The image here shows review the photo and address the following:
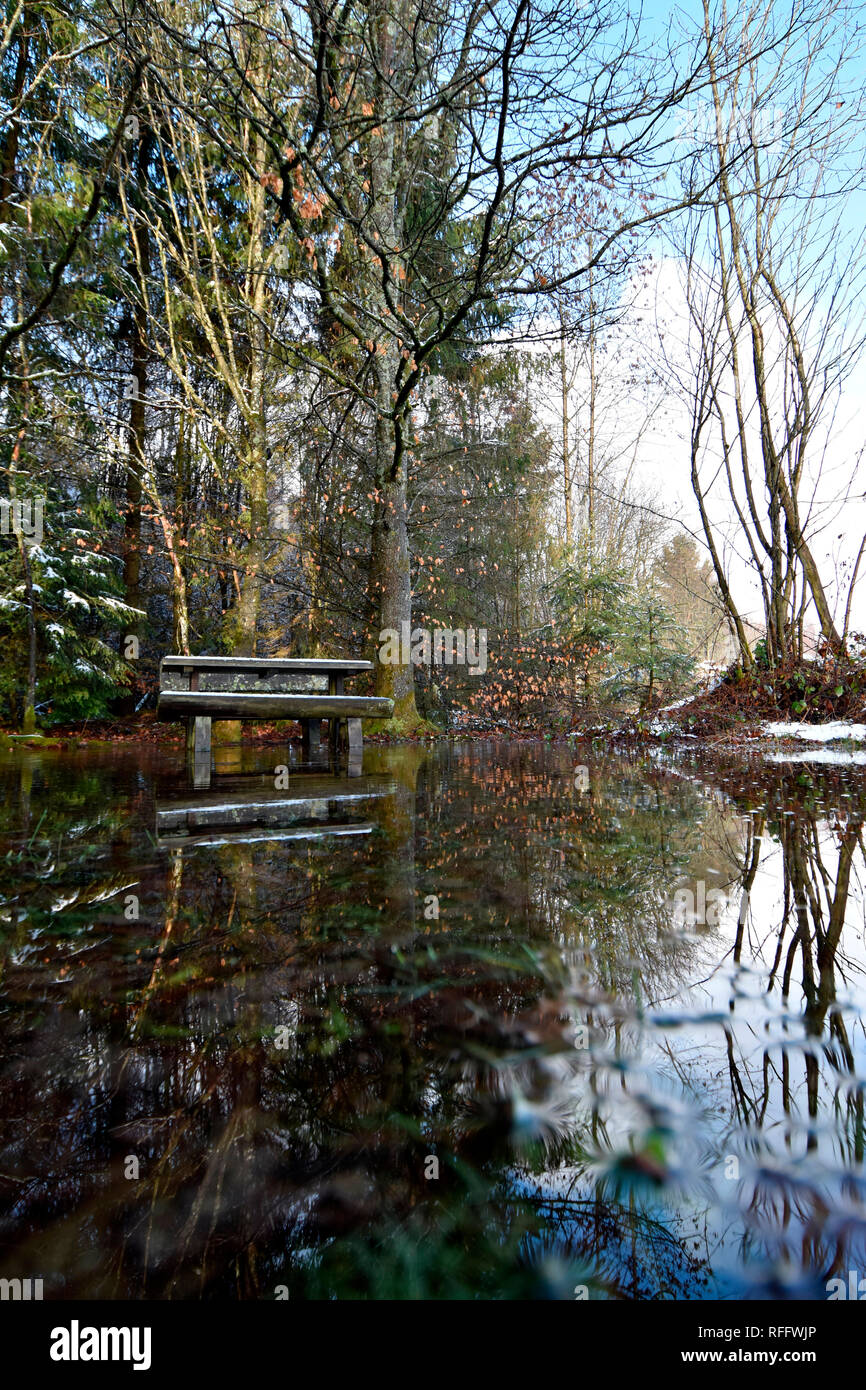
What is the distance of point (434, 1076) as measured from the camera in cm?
122

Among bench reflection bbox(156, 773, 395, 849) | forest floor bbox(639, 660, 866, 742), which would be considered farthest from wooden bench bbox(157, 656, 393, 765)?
forest floor bbox(639, 660, 866, 742)

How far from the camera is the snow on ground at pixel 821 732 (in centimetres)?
716

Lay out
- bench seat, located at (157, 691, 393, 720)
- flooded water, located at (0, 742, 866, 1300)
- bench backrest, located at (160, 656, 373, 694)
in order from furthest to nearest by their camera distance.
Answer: bench backrest, located at (160, 656, 373, 694)
bench seat, located at (157, 691, 393, 720)
flooded water, located at (0, 742, 866, 1300)

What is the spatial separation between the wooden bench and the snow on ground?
4956 millimetres

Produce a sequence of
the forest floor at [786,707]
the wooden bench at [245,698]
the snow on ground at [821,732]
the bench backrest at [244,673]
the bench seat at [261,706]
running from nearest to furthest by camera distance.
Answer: the bench seat at [261,706] < the wooden bench at [245,698] < the bench backrest at [244,673] < the snow on ground at [821,732] < the forest floor at [786,707]

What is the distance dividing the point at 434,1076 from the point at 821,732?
7.68 meters

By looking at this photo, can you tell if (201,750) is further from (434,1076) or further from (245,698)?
(434,1076)

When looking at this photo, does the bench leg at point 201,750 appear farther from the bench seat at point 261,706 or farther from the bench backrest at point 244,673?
the bench backrest at point 244,673

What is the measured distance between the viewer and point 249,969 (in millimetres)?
1704

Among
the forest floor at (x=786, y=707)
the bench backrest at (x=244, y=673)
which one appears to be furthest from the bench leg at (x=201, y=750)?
the forest floor at (x=786, y=707)

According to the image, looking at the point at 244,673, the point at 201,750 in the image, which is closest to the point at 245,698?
the point at 201,750

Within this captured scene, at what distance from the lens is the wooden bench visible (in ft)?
16.2

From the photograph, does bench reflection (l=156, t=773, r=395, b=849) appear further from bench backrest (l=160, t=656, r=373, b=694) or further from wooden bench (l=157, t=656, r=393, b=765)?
bench backrest (l=160, t=656, r=373, b=694)

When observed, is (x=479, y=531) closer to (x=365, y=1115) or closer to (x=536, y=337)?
(x=536, y=337)
